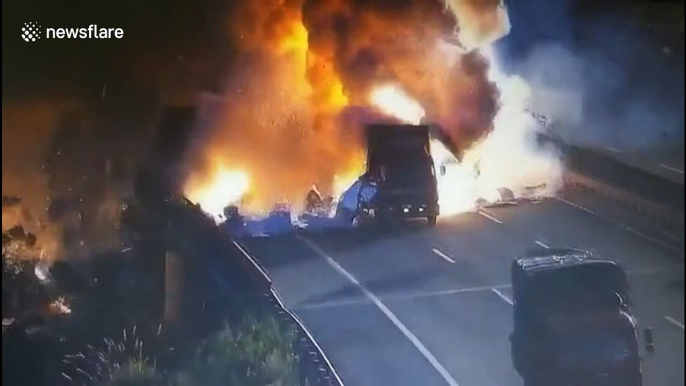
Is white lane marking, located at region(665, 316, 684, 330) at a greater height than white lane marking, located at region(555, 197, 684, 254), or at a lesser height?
lesser

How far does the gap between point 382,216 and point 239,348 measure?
36 cm

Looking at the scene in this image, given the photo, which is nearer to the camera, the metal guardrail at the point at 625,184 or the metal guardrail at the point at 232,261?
the metal guardrail at the point at 625,184

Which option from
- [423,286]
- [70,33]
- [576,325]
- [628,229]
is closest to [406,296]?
[423,286]

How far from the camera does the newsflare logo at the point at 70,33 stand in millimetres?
1645

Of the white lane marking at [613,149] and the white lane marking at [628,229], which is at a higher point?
the white lane marking at [613,149]

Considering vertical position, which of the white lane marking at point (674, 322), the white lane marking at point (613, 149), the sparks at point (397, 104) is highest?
the sparks at point (397, 104)

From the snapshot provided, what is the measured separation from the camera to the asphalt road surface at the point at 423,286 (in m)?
1.60

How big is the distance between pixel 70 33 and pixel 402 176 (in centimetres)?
67

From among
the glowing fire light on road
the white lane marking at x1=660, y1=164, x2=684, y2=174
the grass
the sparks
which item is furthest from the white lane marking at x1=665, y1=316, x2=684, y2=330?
the glowing fire light on road

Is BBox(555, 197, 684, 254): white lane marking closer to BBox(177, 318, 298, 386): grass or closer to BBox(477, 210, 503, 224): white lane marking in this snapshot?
BBox(477, 210, 503, 224): white lane marking

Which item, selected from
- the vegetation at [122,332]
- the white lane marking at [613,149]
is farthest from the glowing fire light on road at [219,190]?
the white lane marking at [613,149]

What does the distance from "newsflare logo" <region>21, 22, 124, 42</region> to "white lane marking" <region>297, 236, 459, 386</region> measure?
1.70ft

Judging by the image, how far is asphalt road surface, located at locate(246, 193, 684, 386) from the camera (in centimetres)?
160

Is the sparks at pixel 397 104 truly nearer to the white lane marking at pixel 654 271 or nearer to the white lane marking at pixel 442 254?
the white lane marking at pixel 442 254
